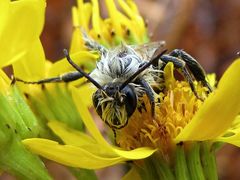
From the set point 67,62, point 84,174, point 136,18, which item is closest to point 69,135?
point 84,174

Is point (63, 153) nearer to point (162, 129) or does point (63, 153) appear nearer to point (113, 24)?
point (162, 129)

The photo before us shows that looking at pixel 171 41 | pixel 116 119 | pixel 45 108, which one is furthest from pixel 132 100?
pixel 171 41

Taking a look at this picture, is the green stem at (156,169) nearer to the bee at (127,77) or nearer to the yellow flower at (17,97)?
the bee at (127,77)

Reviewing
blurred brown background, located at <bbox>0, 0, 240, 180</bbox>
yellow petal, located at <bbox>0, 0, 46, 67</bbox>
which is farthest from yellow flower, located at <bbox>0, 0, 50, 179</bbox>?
blurred brown background, located at <bbox>0, 0, 240, 180</bbox>

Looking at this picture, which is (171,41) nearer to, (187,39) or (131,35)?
(187,39)

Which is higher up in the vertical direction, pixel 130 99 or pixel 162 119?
pixel 130 99

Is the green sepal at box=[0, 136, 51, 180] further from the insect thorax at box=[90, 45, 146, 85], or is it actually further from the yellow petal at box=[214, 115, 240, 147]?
the yellow petal at box=[214, 115, 240, 147]
